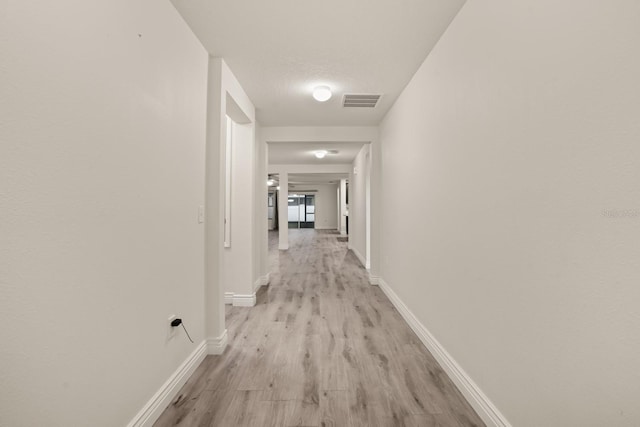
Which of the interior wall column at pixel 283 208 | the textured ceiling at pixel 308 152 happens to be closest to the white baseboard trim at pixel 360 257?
the interior wall column at pixel 283 208

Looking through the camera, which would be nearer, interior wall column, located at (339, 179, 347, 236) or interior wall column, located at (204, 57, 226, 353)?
interior wall column, located at (204, 57, 226, 353)

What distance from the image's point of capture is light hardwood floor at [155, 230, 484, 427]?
1.66 m

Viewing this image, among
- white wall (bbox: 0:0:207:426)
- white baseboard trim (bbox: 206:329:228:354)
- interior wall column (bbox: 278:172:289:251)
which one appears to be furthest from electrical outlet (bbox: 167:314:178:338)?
interior wall column (bbox: 278:172:289:251)

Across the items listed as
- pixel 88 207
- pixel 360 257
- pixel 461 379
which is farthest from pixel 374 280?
pixel 88 207

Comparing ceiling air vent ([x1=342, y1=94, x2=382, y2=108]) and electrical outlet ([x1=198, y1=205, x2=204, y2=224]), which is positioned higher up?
ceiling air vent ([x1=342, y1=94, x2=382, y2=108])

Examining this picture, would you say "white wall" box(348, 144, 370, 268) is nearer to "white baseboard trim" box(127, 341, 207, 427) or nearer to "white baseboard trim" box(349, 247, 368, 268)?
"white baseboard trim" box(349, 247, 368, 268)

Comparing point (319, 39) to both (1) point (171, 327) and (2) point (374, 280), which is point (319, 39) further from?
(2) point (374, 280)

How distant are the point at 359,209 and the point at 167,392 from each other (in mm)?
5973

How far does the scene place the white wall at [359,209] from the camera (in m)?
6.33

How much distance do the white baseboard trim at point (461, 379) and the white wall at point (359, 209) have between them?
10.4 ft

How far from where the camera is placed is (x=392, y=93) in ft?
10.7

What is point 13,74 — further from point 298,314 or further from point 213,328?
point 298,314

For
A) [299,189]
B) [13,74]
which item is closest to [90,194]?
[13,74]

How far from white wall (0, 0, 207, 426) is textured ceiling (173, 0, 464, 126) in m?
0.42
